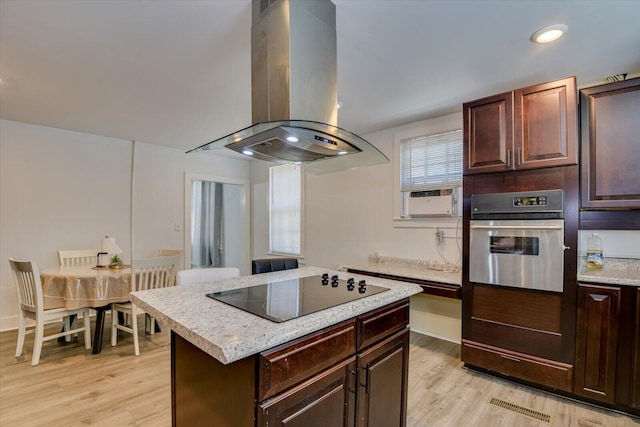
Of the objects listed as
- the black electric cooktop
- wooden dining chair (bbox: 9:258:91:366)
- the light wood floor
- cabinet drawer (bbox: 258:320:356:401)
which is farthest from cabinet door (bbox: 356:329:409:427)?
wooden dining chair (bbox: 9:258:91:366)

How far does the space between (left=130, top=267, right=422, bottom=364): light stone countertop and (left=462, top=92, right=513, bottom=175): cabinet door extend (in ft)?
4.74

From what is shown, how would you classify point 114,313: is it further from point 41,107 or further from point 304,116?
point 304,116

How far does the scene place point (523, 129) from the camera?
241 cm

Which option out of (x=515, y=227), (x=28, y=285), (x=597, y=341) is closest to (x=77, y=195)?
(x=28, y=285)

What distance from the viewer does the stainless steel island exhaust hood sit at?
1.56 m

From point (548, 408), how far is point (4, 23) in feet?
14.1

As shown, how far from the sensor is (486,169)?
101 inches

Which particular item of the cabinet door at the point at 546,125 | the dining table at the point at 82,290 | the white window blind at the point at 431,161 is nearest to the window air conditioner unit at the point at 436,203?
the white window blind at the point at 431,161

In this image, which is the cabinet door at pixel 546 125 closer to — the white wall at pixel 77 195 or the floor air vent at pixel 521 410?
the floor air vent at pixel 521 410

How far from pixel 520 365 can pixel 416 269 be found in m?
1.23

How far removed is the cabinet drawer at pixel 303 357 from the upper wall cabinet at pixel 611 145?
2177 millimetres

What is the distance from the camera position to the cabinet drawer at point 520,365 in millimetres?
2249

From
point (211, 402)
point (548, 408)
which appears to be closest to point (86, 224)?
point (211, 402)

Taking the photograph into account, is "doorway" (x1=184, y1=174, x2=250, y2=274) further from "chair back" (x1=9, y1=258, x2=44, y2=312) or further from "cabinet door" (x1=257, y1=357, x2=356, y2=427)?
"cabinet door" (x1=257, y1=357, x2=356, y2=427)
